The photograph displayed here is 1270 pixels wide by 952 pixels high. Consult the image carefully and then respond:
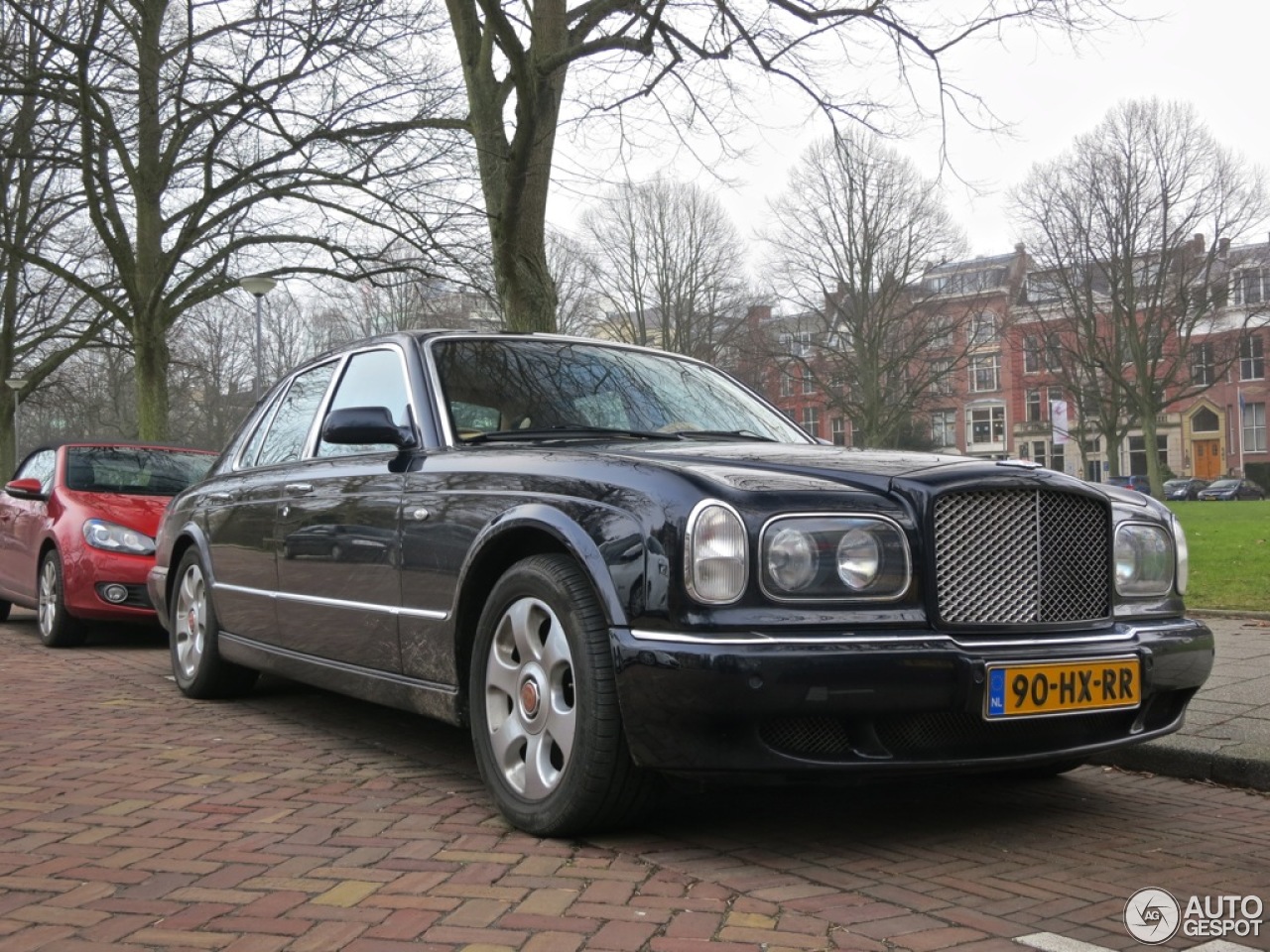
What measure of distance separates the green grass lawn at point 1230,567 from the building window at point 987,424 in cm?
4696

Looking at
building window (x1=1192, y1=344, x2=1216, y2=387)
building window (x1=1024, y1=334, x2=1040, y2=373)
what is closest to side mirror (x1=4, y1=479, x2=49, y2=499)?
building window (x1=1192, y1=344, x2=1216, y2=387)

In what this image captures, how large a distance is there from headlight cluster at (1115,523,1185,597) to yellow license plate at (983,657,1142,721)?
0.35m

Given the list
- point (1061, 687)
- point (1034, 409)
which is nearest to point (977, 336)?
point (1034, 409)

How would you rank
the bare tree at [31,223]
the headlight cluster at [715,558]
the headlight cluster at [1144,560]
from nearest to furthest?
the headlight cluster at [715,558], the headlight cluster at [1144,560], the bare tree at [31,223]

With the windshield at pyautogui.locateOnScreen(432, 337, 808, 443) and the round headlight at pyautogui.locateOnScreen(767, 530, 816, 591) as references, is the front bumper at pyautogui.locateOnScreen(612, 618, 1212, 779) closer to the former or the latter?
the round headlight at pyautogui.locateOnScreen(767, 530, 816, 591)

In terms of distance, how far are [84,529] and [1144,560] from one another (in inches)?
285

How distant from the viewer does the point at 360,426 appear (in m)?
4.41

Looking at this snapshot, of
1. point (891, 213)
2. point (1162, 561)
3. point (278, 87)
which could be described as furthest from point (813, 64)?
point (891, 213)

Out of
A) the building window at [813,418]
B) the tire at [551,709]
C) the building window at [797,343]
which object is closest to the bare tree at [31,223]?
the tire at [551,709]

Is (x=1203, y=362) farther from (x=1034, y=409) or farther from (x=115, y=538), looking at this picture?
(x=115, y=538)

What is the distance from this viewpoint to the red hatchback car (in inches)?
341

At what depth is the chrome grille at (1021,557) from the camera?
3.41 metres

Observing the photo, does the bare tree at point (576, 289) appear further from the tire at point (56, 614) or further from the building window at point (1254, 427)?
the building window at point (1254, 427)

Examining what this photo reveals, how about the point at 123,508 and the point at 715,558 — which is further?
the point at 123,508
